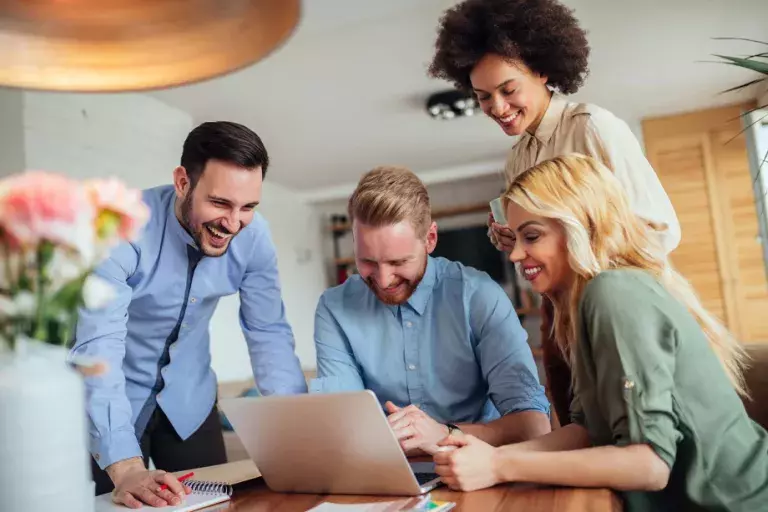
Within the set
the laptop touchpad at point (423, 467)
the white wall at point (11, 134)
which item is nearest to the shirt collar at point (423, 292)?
the laptop touchpad at point (423, 467)

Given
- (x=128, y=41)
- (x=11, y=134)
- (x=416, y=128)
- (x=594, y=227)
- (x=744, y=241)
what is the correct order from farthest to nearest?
(x=416, y=128) < (x=744, y=241) < (x=11, y=134) < (x=594, y=227) < (x=128, y=41)

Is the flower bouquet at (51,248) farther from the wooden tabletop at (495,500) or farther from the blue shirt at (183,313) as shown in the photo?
the blue shirt at (183,313)

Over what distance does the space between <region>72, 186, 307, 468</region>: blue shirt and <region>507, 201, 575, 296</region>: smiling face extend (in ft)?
2.58

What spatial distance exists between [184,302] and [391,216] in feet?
1.90

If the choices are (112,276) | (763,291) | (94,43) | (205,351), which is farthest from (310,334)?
(94,43)

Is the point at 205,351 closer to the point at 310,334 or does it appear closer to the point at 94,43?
the point at 94,43

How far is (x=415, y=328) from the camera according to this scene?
1.52 m

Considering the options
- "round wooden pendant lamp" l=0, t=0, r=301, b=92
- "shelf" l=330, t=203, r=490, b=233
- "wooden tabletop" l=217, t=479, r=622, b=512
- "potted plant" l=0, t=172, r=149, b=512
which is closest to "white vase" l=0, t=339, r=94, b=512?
"potted plant" l=0, t=172, r=149, b=512

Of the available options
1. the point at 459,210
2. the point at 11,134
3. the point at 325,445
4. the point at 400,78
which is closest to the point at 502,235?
the point at 325,445

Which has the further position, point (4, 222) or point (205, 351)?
point (205, 351)

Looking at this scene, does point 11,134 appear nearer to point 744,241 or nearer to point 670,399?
point 670,399

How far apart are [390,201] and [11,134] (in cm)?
226

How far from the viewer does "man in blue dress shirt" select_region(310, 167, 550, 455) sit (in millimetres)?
1457

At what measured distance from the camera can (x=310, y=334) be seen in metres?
6.88
